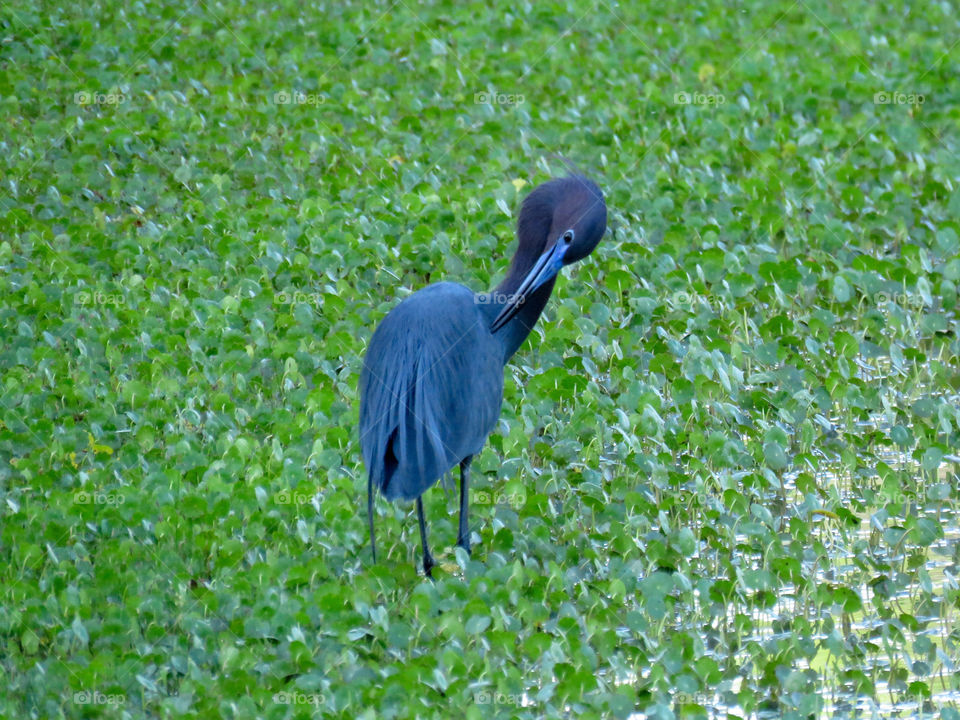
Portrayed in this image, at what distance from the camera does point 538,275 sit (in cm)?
456

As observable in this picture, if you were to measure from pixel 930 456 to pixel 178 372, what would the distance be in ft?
9.26

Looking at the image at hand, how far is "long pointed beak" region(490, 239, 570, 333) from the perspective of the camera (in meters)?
4.54

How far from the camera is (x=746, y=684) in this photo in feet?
13.3

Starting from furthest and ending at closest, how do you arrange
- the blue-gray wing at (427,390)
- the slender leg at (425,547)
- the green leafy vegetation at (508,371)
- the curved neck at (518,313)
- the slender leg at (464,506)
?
the curved neck at (518,313) → the slender leg at (464,506) → the slender leg at (425,547) → the blue-gray wing at (427,390) → the green leafy vegetation at (508,371)

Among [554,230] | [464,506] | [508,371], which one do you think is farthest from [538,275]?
[508,371]

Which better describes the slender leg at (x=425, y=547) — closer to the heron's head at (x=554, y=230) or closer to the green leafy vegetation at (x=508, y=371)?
the green leafy vegetation at (x=508, y=371)

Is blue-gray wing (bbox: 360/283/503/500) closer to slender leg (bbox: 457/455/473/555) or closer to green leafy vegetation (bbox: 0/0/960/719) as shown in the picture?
slender leg (bbox: 457/455/473/555)

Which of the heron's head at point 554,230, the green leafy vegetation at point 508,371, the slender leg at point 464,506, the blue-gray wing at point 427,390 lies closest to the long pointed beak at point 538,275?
the heron's head at point 554,230

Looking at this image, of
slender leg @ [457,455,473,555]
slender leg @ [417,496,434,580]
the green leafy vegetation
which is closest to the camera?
the green leafy vegetation

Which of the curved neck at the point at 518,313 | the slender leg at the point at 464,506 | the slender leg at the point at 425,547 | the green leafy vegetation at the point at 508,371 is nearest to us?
the green leafy vegetation at the point at 508,371

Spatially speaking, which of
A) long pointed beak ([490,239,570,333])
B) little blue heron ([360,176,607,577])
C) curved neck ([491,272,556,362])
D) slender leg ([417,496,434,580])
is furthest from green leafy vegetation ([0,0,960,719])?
long pointed beak ([490,239,570,333])

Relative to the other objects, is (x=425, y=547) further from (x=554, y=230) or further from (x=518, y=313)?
(x=554, y=230)

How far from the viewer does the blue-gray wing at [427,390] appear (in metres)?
4.28

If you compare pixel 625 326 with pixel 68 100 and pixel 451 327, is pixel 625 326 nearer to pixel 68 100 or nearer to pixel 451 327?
→ pixel 451 327
